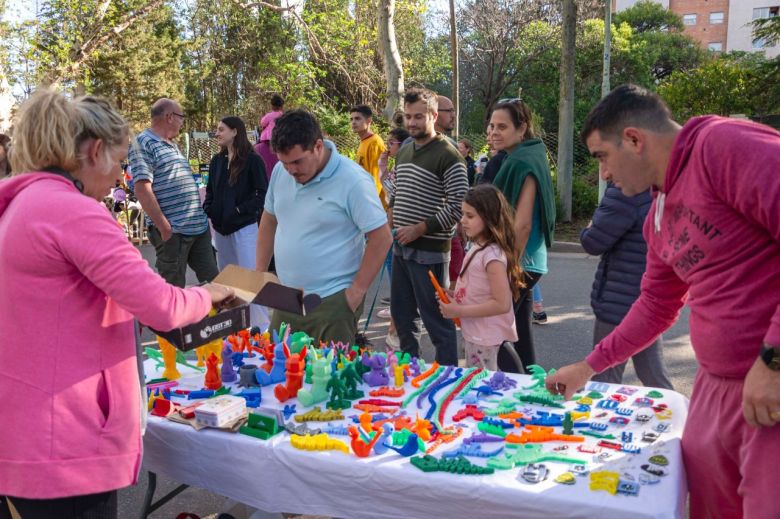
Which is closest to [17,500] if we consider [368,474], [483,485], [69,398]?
[69,398]

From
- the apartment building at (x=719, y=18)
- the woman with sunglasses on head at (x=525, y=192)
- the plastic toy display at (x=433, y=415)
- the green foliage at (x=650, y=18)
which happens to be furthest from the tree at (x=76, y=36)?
the apartment building at (x=719, y=18)

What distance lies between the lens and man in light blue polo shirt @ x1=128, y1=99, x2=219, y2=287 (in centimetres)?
426

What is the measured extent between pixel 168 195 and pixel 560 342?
3202 millimetres

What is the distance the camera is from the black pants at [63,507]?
142cm

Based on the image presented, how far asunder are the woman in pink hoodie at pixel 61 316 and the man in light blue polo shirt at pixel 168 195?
2.89 m

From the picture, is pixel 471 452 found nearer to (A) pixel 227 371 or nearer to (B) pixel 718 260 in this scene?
(B) pixel 718 260

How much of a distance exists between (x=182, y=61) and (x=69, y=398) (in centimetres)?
2537

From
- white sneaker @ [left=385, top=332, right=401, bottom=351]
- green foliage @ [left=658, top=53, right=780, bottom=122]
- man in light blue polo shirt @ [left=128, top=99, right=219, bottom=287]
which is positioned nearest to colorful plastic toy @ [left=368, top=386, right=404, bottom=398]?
white sneaker @ [left=385, top=332, right=401, bottom=351]

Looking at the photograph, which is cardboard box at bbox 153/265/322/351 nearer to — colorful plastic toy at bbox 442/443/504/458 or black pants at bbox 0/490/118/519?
black pants at bbox 0/490/118/519

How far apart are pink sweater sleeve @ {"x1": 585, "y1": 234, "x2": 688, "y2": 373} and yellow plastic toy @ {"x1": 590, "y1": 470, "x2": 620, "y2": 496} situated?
0.47m

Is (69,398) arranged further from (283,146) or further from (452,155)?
(452,155)

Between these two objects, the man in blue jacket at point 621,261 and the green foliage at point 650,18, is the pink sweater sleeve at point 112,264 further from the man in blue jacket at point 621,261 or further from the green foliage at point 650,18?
the green foliage at point 650,18

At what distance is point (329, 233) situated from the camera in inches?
108

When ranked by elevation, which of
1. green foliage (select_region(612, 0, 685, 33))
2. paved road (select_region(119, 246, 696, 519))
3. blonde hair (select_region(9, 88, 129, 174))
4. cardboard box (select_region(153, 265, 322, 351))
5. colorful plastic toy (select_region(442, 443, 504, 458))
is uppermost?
green foliage (select_region(612, 0, 685, 33))
